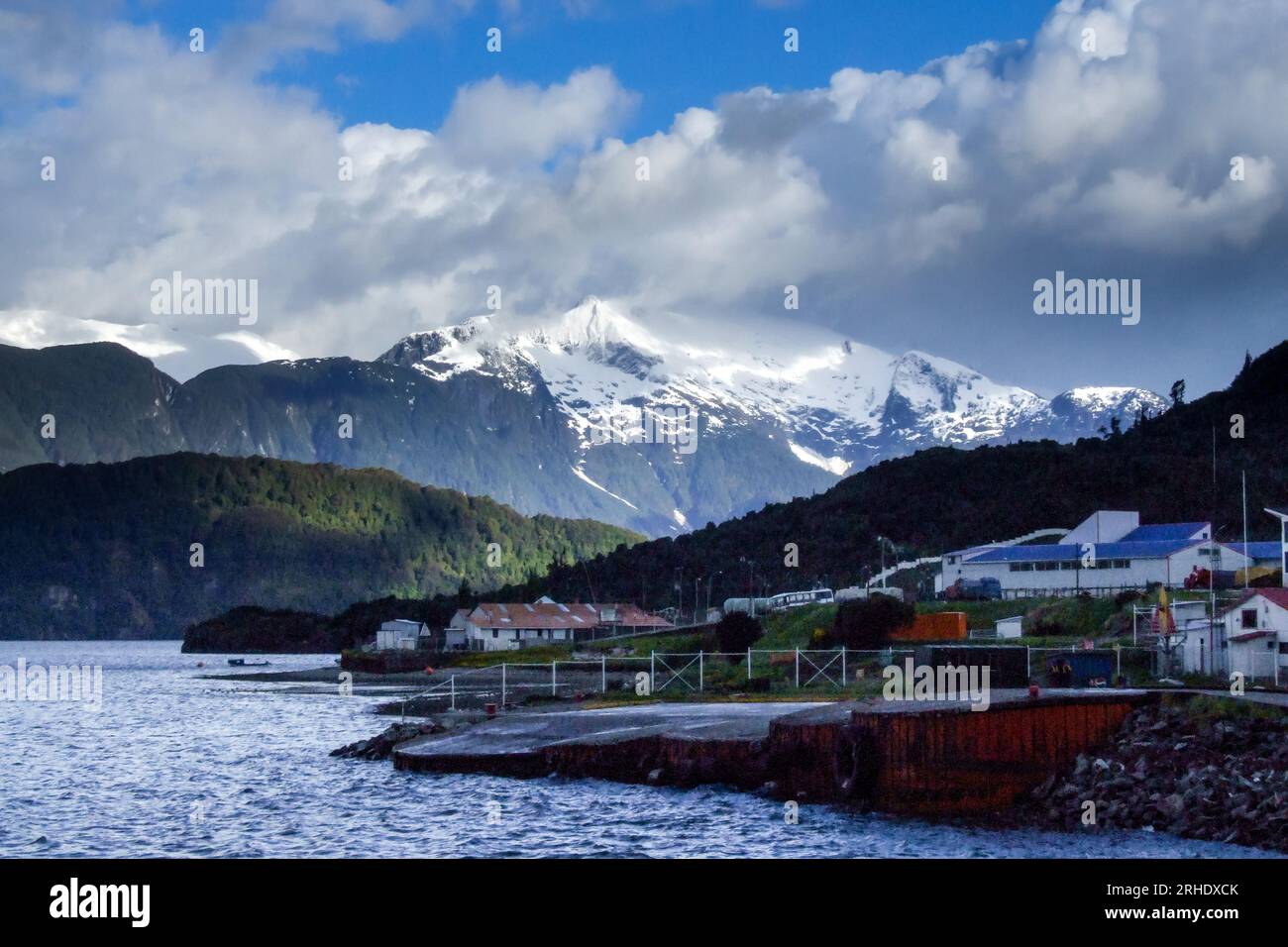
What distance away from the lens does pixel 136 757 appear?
69438 mm

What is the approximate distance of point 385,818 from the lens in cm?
4588

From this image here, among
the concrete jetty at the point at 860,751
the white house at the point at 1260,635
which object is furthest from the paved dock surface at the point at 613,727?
the white house at the point at 1260,635

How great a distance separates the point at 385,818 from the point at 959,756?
16.2m

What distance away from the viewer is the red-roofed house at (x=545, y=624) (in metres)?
180

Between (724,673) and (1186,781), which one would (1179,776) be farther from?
(724,673)

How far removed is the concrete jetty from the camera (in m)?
44.3

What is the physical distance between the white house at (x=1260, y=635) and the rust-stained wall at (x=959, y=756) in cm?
1490

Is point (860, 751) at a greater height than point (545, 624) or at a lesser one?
lesser

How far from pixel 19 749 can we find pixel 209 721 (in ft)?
63.7

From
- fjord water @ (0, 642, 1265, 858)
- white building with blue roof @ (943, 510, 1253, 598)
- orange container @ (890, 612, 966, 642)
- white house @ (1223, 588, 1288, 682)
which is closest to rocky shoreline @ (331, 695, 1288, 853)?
fjord water @ (0, 642, 1265, 858)

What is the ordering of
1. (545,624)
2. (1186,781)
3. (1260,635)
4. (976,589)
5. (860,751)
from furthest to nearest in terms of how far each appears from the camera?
1. (545,624)
2. (976,589)
3. (1260,635)
4. (860,751)
5. (1186,781)

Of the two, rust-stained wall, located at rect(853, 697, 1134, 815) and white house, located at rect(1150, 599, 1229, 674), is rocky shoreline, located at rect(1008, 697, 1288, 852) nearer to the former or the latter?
rust-stained wall, located at rect(853, 697, 1134, 815)

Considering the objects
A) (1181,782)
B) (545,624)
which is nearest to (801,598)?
(545,624)
